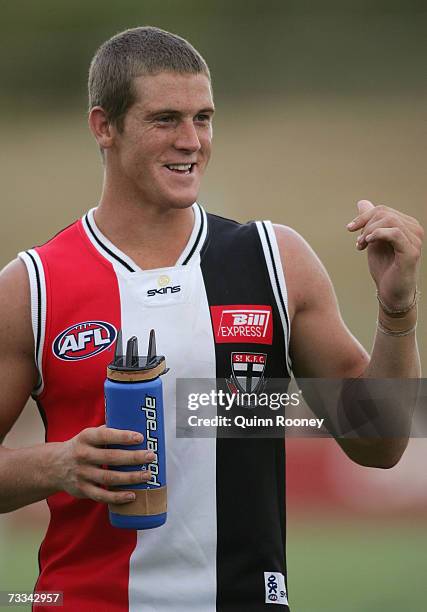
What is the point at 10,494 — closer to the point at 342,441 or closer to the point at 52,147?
the point at 342,441

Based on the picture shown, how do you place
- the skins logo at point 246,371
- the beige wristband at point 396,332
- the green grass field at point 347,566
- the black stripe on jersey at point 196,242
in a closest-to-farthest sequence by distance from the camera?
the beige wristband at point 396,332 < the skins logo at point 246,371 < the black stripe on jersey at point 196,242 < the green grass field at point 347,566

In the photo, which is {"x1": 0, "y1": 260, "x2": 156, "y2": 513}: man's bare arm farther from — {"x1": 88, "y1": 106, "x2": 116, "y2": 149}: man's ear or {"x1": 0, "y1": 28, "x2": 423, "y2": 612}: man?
{"x1": 88, "y1": 106, "x2": 116, "y2": 149}: man's ear

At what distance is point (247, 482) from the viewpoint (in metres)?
2.50

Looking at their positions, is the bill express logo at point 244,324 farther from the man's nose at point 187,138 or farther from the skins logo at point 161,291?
the man's nose at point 187,138

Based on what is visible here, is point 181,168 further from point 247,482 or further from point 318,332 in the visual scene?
point 247,482

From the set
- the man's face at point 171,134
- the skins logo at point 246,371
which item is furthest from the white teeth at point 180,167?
the skins logo at point 246,371

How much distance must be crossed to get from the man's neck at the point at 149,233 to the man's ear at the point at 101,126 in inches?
6.4

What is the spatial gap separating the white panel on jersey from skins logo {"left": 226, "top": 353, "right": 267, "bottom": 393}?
51mm

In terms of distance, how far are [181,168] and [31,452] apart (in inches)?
30.2

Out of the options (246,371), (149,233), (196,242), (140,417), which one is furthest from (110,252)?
(140,417)

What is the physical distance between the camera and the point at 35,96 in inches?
568

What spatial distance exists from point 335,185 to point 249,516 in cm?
1174

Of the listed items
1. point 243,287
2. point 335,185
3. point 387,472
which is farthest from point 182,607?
point 335,185

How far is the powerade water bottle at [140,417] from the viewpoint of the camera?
217 centimetres
